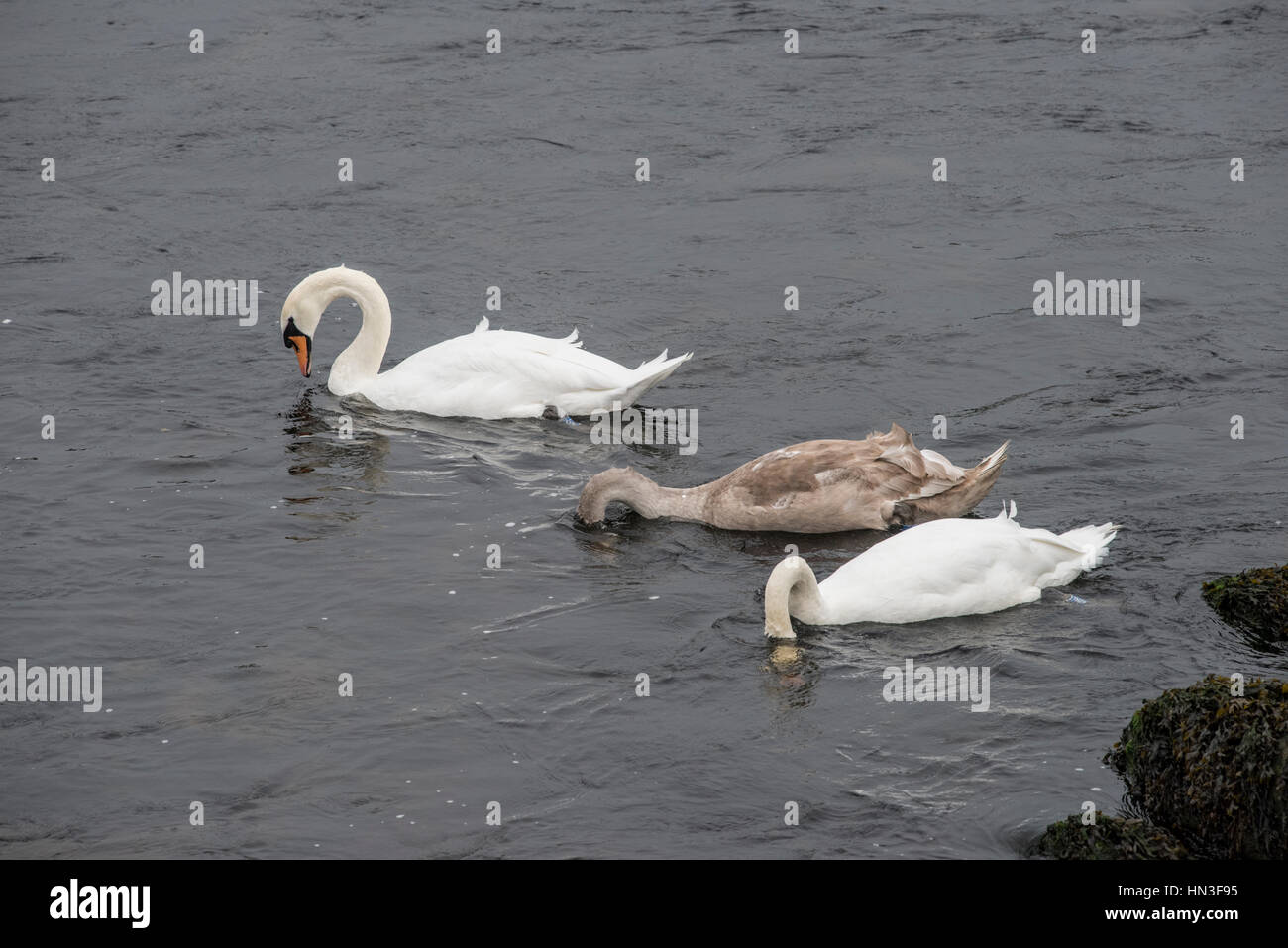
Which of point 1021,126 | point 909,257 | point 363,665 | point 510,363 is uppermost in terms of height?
point 1021,126

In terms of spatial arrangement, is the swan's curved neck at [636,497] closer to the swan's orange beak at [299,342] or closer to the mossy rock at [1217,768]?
the swan's orange beak at [299,342]

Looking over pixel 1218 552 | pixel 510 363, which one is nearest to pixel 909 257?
pixel 510 363

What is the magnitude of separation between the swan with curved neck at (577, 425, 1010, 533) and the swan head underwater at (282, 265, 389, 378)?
4335 mm

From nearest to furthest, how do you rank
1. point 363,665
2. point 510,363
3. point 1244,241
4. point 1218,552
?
point 363,665 < point 1218,552 < point 510,363 < point 1244,241

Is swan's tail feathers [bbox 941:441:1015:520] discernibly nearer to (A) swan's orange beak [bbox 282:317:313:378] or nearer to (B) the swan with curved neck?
(B) the swan with curved neck

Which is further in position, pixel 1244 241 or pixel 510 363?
pixel 1244 241

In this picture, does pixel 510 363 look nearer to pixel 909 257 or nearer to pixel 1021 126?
pixel 909 257

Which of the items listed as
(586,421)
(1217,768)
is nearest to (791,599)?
(1217,768)

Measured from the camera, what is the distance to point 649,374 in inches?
620

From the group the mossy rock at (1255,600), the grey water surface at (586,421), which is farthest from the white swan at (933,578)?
the mossy rock at (1255,600)

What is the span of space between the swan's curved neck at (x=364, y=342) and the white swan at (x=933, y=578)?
6203 millimetres

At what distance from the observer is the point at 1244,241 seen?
1989 cm
